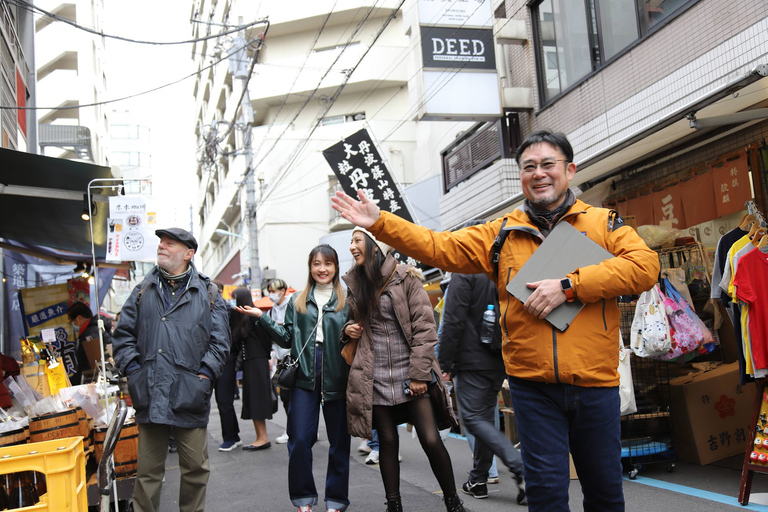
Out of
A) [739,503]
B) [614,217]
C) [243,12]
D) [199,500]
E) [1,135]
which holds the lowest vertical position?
[739,503]

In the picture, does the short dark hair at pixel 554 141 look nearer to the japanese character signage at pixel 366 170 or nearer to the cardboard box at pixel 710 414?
the cardboard box at pixel 710 414

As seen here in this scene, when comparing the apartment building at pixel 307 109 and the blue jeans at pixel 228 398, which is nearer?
the blue jeans at pixel 228 398

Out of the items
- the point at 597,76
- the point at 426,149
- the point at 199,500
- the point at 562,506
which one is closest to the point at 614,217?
the point at 562,506

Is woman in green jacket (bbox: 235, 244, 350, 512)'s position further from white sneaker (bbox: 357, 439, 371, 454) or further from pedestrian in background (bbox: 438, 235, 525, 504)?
white sneaker (bbox: 357, 439, 371, 454)

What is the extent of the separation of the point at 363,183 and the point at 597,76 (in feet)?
16.3

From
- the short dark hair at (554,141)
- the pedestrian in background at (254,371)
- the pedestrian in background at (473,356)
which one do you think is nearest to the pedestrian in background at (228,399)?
the pedestrian in background at (254,371)

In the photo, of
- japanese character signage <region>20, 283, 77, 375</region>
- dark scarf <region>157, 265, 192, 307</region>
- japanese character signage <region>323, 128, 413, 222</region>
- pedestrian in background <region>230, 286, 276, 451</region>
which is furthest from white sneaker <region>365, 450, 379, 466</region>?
japanese character signage <region>20, 283, 77, 375</region>

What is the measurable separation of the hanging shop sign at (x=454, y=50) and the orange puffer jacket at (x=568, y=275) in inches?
317

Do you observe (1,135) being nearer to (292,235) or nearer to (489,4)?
(489,4)

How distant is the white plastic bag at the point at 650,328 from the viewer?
5.52 metres

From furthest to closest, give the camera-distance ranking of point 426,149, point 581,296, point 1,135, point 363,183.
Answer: point 426,149 → point 363,183 → point 1,135 → point 581,296

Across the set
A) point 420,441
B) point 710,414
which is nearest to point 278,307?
point 420,441

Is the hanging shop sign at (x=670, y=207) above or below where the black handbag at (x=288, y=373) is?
above

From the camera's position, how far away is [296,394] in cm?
490
